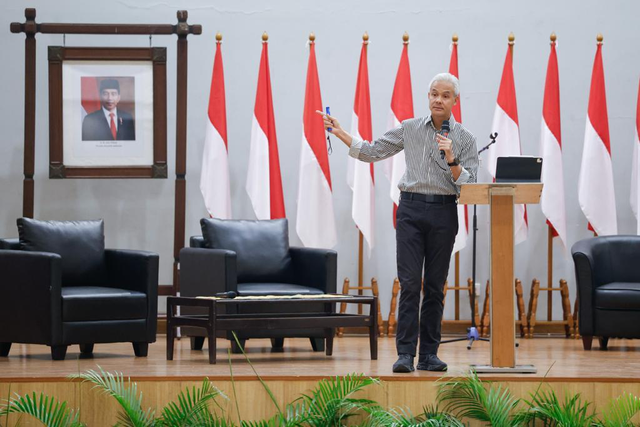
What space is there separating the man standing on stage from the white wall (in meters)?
2.67

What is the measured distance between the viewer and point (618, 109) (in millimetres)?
6859

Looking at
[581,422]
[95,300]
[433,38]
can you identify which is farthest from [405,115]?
[581,422]

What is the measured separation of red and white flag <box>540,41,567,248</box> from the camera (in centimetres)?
641

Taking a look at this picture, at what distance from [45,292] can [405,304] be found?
1857 millimetres

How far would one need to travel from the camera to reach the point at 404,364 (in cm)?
405

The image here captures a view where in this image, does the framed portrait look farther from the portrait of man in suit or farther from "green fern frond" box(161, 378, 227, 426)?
"green fern frond" box(161, 378, 227, 426)

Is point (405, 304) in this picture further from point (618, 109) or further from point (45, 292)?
point (618, 109)

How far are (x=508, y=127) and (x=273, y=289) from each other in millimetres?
2229

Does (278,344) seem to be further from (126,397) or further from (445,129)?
(445,129)

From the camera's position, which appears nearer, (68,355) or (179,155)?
(68,355)

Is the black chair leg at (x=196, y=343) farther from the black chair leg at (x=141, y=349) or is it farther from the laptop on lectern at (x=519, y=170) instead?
the laptop on lectern at (x=519, y=170)

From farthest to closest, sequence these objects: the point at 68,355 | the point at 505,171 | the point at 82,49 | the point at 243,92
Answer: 1. the point at 243,92
2. the point at 82,49
3. the point at 68,355
4. the point at 505,171

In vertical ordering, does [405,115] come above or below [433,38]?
below

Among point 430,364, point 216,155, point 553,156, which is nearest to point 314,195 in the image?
point 216,155
